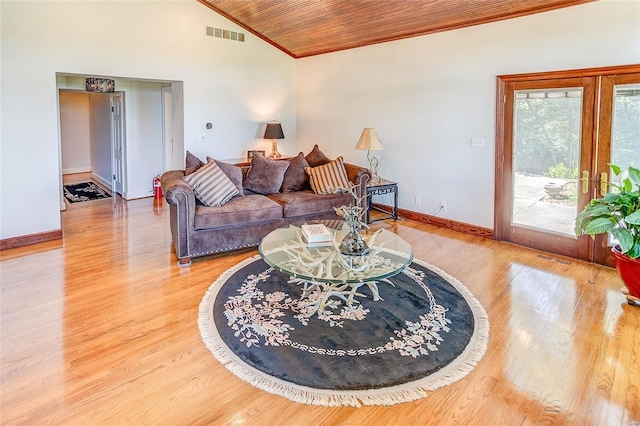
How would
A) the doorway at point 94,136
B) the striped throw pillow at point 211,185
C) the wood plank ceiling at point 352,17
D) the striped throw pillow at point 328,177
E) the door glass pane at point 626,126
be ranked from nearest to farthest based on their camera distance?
the door glass pane at point 626,126, the striped throw pillow at point 211,185, the wood plank ceiling at point 352,17, the striped throw pillow at point 328,177, the doorway at point 94,136

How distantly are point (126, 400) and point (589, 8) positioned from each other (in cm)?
510

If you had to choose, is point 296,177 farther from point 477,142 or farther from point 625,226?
point 625,226

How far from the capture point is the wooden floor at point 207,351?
6.76 feet

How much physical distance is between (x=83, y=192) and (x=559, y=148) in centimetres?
827

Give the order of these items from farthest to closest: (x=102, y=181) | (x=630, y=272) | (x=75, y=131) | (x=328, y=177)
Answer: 1. (x=75, y=131)
2. (x=102, y=181)
3. (x=328, y=177)
4. (x=630, y=272)

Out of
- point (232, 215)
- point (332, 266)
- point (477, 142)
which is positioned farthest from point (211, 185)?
point (477, 142)

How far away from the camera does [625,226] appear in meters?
3.35

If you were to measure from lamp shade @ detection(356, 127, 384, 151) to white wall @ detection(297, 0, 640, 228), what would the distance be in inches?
15.4

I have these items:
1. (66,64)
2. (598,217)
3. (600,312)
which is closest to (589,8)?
(598,217)

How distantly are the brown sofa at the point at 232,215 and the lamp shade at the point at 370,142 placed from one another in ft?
3.04

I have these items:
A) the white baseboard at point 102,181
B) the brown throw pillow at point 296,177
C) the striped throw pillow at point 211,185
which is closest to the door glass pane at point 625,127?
the brown throw pillow at point 296,177

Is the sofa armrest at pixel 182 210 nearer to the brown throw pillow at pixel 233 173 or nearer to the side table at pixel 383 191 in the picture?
the brown throw pillow at pixel 233 173

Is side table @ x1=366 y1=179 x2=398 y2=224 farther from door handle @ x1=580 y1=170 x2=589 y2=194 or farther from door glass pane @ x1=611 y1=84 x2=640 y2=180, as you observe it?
door glass pane @ x1=611 y1=84 x2=640 y2=180

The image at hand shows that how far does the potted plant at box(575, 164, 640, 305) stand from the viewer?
10.2 ft
